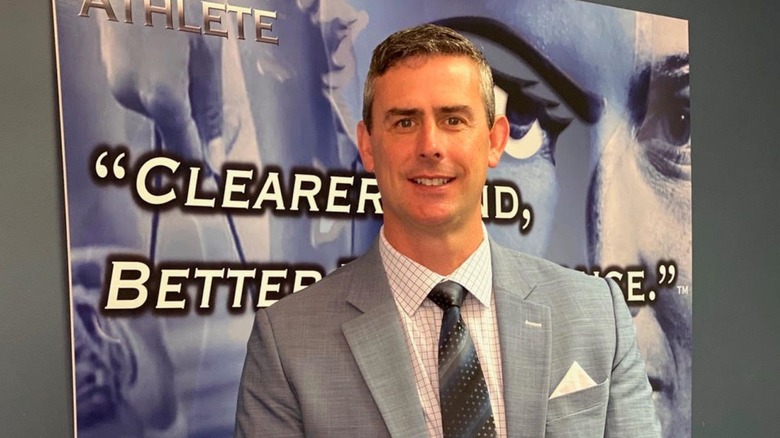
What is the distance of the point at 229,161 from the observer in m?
2.04

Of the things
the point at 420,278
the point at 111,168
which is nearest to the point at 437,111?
the point at 420,278

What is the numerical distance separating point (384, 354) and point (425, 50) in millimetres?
592

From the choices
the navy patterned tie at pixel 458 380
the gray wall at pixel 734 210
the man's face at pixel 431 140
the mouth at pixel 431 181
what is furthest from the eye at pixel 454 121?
the gray wall at pixel 734 210

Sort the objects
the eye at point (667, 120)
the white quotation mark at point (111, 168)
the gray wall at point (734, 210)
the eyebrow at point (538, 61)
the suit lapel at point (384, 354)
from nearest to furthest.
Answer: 1. the suit lapel at point (384, 354)
2. the white quotation mark at point (111, 168)
3. the eyebrow at point (538, 61)
4. the eye at point (667, 120)
5. the gray wall at point (734, 210)

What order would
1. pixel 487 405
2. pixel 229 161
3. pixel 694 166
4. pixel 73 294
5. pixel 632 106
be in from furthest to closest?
pixel 694 166 < pixel 632 106 < pixel 229 161 < pixel 73 294 < pixel 487 405

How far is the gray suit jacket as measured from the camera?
59.6 inches

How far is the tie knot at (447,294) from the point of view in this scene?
1.61m

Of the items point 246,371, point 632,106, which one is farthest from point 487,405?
point 632,106

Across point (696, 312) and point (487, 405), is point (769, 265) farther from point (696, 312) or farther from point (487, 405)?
point (487, 405)

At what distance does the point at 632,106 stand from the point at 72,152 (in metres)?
1.75

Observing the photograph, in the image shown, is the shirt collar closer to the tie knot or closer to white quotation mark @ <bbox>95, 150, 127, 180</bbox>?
the tie knot

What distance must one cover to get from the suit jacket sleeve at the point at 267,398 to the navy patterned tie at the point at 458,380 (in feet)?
0.93

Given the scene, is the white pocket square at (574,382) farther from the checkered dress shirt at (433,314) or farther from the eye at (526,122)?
the eye at (526,122)

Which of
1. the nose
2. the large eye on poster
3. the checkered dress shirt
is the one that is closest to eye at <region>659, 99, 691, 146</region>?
the large eye on poster
